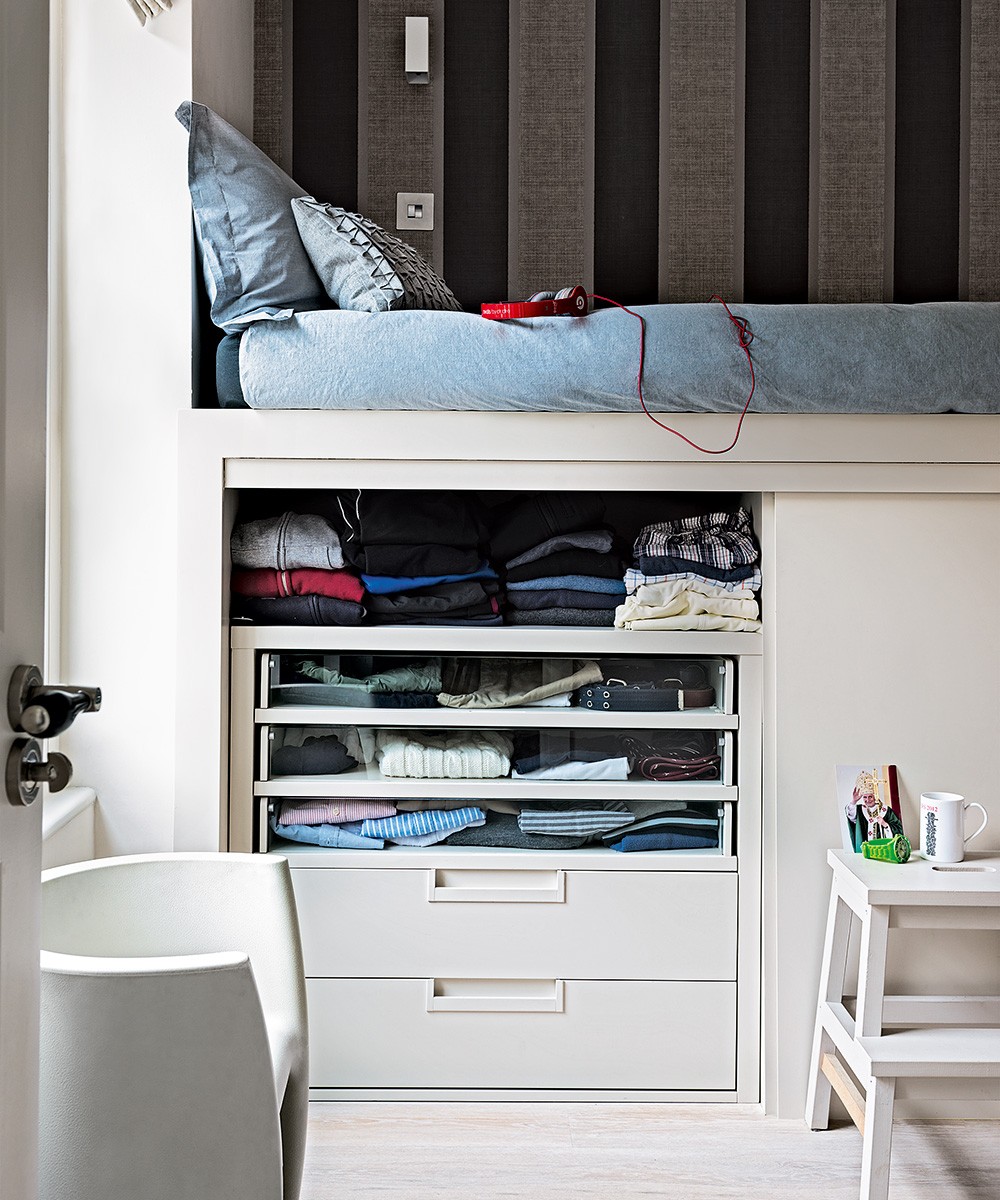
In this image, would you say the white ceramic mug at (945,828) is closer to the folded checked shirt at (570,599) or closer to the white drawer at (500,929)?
the white drawer at (500,929)

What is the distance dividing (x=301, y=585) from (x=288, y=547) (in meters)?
0.08

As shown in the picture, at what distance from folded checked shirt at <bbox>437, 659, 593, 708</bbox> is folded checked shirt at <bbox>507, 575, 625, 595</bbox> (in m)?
0.15

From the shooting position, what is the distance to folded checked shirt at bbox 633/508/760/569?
6.23ft

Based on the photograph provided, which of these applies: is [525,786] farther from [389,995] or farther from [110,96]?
[110,96]

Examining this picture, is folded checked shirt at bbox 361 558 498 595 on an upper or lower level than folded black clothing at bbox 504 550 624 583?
lower

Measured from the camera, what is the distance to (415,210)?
93.3 inches

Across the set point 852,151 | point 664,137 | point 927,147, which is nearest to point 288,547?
point 664,137

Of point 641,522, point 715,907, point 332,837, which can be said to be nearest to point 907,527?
point 641,522

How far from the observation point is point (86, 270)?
183cm

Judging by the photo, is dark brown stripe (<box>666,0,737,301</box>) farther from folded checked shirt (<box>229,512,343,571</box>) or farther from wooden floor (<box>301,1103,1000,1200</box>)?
wooden floor (<box>301,1103,1000,1200</box>)

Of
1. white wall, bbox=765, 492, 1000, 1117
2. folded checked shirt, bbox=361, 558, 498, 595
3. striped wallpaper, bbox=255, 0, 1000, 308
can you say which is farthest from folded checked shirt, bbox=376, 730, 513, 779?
striped wallpaper, bbox=255, 0, 1000, 308

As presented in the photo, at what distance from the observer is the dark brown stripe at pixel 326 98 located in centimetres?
236

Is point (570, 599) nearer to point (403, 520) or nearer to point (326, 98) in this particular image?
point (403, 520)

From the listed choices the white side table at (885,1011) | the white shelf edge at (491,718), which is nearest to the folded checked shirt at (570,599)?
the white shelf edge at (491,718)
